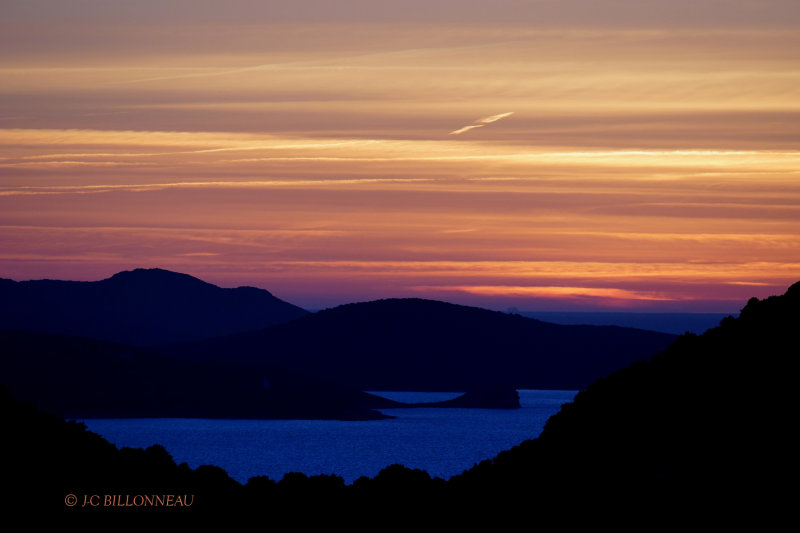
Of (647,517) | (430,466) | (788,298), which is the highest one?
(788,298)

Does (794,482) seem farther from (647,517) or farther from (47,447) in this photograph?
(47,447)

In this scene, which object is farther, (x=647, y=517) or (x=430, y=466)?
(x=430, y=466)

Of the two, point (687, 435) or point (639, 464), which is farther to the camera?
point (687, 435)

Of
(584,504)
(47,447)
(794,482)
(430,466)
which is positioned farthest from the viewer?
(430,466)

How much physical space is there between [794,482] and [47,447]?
27.1 meters

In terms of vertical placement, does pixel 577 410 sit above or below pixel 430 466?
above

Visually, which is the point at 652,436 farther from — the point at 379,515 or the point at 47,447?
the point at 47,447

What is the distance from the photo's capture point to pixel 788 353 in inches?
1623

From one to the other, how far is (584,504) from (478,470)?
9.77 meters

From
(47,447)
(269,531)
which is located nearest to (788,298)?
(269,531)

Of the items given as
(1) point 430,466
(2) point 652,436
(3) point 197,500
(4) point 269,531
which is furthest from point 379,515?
(1) point 430,466

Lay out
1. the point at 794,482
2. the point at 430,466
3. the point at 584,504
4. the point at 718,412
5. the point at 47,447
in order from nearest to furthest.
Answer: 1. the point at 794,482
2. the point at 584,504
3. the point at 718,412
4. the point at 47,447
5. the point at 430,466

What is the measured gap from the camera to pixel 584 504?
36.8m

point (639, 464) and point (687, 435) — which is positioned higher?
point (687, 435)
